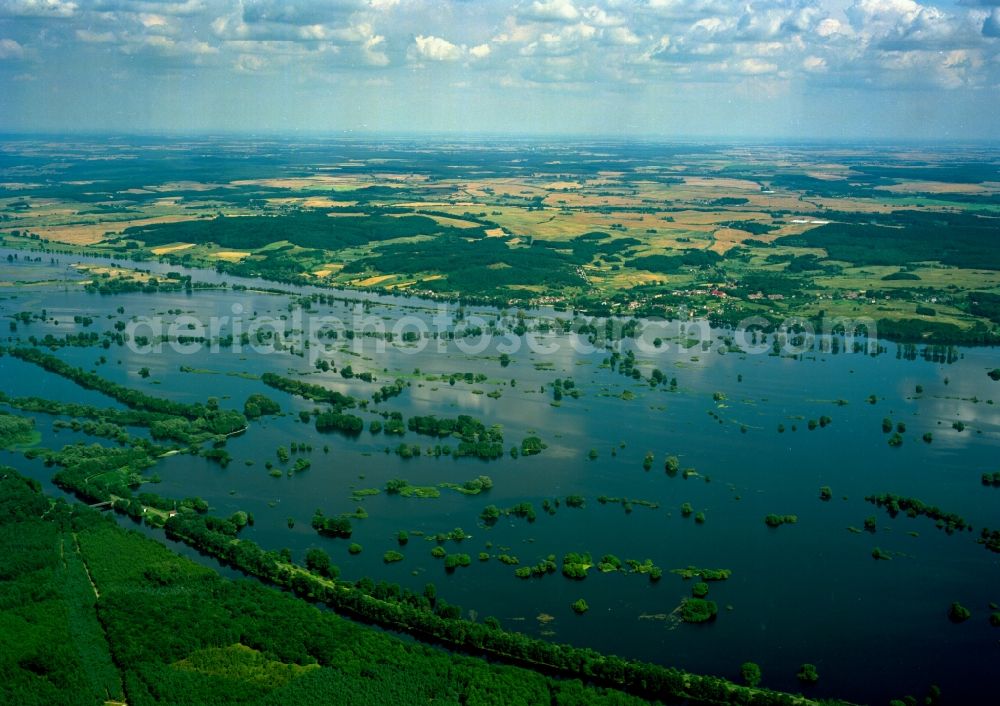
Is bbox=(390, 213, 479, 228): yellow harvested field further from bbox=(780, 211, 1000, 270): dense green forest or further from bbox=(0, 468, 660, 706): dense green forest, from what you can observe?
bbox=(0, 468, 660, 706): dense green forest

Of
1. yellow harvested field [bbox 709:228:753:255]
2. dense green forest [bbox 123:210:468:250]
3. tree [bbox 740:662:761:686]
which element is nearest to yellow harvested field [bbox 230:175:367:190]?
dense green forest [bbox 123:210:468:250]

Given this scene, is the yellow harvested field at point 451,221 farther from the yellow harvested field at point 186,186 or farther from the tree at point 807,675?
the tree at point 807,675

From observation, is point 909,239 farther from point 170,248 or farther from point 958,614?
point 958,614

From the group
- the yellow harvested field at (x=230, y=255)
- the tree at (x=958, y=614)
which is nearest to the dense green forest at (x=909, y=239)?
the yellow harvested field at (x=230, y=255)

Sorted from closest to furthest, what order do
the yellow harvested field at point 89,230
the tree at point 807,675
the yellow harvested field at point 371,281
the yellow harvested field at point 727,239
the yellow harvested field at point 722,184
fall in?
1. the tree at point 807,675
2. the yellow harvested field at point 371,281
3. the yellow harvested field at point 727,239
4. the yellow harvested field at point 89,230
5. the yellow harvested field at point 722,184

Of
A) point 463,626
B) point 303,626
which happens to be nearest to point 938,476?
point 463,626
